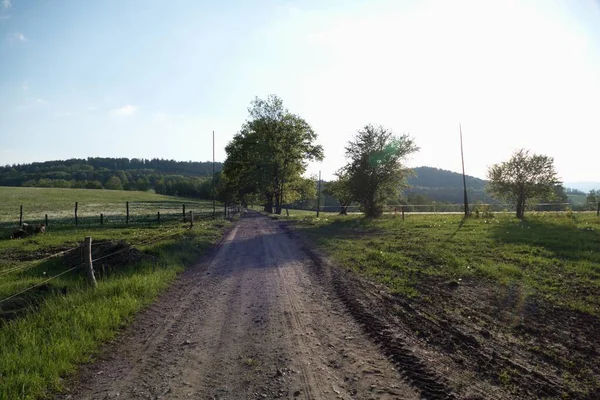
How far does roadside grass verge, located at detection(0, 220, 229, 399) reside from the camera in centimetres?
437

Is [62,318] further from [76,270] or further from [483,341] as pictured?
[483,341]

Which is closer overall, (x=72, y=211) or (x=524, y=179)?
(x=524, y=179)

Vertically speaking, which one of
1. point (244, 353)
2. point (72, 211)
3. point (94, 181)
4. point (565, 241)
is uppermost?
point (94, 181)

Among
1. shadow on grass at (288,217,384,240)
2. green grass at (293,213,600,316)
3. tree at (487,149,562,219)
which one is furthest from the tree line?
green grass at (293,213,600,316)

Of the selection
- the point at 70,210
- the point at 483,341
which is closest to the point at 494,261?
the point at 483,341

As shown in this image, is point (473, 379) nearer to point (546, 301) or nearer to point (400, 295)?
point (400, 295)

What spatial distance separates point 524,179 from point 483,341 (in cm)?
3114

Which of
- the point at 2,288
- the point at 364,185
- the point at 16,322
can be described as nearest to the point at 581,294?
the point at 16,322

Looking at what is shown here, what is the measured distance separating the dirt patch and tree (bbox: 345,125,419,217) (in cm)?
2522

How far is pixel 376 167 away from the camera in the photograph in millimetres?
32938

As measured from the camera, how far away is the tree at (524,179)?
30.4 meters

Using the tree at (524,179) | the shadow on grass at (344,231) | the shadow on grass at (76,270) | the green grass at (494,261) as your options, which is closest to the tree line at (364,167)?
the tree at (524,179)

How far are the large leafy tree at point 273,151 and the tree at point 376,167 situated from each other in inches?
500

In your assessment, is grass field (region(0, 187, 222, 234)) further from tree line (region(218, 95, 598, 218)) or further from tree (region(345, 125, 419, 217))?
tree (region(345, 125, 419, 217))
